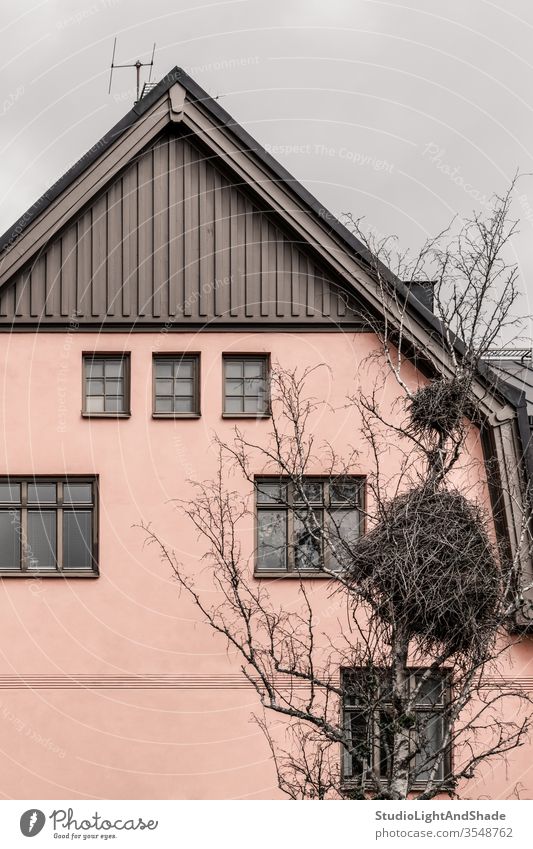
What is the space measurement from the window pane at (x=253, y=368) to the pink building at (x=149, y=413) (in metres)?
0.03

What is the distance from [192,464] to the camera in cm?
1772

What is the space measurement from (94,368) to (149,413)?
1.05m

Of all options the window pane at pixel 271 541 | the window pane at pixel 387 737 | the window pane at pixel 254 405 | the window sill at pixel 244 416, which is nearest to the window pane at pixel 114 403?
the window sill at pixel 244 416

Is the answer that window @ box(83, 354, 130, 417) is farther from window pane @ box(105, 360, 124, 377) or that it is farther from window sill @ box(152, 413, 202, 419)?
window sill @ box(152, 413, 202, 419)

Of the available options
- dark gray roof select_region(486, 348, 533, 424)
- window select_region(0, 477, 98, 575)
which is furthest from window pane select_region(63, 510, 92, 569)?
dark gray roof select_region(486, 348, 533, 424)

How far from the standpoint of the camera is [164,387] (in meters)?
18.1

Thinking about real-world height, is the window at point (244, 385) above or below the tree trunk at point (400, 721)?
above

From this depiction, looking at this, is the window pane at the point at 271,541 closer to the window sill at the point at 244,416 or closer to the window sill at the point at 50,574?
the window sill at the point at 244,416

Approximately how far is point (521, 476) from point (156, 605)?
5.37 metres

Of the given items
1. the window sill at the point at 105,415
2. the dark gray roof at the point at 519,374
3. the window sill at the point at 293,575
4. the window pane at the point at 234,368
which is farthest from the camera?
→ the dark gray roof at the point at 519,374

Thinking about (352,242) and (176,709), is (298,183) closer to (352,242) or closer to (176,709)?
(352,242)

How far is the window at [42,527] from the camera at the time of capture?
1761 centimetres
